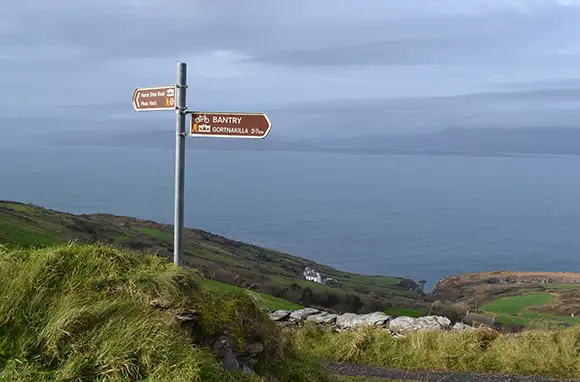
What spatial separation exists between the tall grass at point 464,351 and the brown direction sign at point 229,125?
4558 mm

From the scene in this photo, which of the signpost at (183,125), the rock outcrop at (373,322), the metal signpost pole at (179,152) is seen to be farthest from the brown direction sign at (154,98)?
the rock outcrop at (373,322)

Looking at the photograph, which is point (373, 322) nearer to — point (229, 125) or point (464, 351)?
point (464, 351)

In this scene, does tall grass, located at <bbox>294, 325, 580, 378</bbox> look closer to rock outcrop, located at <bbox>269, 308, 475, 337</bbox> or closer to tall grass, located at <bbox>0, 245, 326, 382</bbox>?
rock outcrop, located at <bbox>269, 308, 475, 337</bbox>

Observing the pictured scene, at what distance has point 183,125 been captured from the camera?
7.05 metres

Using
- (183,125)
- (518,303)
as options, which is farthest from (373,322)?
(518,303)

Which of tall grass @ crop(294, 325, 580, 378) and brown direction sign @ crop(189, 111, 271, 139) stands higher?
brown direction sign @ crop(189, 111, 271, 139)

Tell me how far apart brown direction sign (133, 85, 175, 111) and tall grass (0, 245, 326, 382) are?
1938mm

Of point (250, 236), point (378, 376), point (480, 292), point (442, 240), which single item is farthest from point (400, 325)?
point (442, 240)

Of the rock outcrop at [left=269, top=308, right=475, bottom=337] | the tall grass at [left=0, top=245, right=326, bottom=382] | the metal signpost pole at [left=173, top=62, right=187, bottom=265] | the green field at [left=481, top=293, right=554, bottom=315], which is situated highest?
the metal signpost pole at [left=173, top=62, right=187, bottom=265]

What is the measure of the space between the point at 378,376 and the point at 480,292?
6512 centimetres

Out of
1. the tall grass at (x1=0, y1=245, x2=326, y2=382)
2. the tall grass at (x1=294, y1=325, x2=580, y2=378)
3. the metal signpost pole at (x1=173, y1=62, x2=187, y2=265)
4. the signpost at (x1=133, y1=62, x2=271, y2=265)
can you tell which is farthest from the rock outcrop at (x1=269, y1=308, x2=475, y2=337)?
the signpost at (x1=133, y1=62, x2=271, y2=265)

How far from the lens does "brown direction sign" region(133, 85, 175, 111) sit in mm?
7055

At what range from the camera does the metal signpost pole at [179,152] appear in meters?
6.93

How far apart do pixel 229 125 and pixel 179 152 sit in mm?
711
